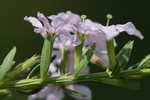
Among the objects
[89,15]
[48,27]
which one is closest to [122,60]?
[48,27]

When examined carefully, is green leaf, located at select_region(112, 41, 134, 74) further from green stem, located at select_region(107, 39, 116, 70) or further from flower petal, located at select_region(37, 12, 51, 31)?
flower petal, located at select_region(37, 12, 51, 31)

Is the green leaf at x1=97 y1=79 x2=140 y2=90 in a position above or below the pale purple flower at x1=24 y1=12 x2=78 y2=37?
below

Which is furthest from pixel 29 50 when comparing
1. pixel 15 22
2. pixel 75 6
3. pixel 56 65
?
pixel 56 65

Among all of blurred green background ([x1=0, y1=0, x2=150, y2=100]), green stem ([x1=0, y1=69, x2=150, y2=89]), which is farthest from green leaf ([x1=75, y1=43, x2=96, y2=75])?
blurred green background ([x1=0, y1=0, x2=150, y2=100])

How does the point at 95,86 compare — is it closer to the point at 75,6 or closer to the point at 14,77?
the point at 75,6

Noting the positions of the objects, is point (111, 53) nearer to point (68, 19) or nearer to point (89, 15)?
point (68, 19)

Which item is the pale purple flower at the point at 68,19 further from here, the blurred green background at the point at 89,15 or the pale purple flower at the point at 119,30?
the blurred green background at the point at 89,15

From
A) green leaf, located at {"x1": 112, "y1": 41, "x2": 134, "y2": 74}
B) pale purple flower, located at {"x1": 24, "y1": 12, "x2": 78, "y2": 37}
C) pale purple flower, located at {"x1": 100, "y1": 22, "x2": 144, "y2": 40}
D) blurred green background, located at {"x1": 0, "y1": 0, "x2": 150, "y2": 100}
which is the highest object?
blurred green background, located at {"x1": 0, "y1": 0, "x2": 150, "y2": 100}

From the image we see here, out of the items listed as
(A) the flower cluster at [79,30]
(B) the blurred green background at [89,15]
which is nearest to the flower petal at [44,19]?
(A) the flower cluster at [79,30]
